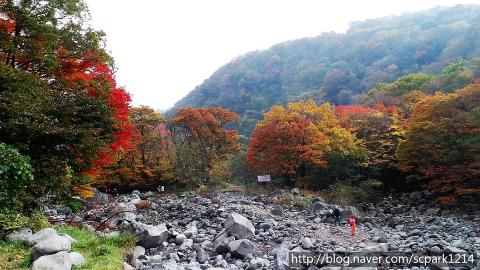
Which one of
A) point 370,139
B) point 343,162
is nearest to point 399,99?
point 370,139

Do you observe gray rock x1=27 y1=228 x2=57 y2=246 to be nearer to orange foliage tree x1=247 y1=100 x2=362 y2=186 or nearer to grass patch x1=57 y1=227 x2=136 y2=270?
grass patch x1=57 y1=227 x2=136 y2=270

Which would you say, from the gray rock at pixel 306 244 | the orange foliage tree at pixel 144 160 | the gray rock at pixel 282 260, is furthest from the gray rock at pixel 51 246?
the orange foliage tree at pixel 144 160

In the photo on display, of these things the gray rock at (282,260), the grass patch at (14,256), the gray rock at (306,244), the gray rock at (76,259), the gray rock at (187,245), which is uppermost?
the grass patch at (14,256)

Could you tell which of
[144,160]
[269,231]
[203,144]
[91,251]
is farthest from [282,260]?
[144,160]

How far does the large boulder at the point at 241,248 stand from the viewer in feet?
36.4

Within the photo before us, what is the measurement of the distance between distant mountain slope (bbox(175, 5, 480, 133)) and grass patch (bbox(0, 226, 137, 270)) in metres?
47.6

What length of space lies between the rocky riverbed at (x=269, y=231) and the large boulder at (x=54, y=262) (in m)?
1.87

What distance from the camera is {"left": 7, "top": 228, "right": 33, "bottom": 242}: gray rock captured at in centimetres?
956

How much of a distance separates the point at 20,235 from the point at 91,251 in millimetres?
1992

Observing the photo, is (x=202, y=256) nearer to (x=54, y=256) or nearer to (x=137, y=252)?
(x=137, y=252)

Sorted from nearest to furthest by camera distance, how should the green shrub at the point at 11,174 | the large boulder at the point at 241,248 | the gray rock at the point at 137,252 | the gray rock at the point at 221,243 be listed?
1. the green shrub at the point at 11,174
2. the gray rock at the point at 137,252
3. the large boulder at the point at 241,248
4. the gray rock at the point at 221,243

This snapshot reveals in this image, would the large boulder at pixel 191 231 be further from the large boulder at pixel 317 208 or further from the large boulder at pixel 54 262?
the large boulder at pixel 317 208

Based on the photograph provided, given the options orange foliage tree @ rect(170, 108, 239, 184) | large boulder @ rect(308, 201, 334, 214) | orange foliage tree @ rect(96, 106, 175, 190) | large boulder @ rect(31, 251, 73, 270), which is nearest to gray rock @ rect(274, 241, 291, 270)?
large boulder @ rect(31, 251, 73, 270)

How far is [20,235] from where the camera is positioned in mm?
9828
